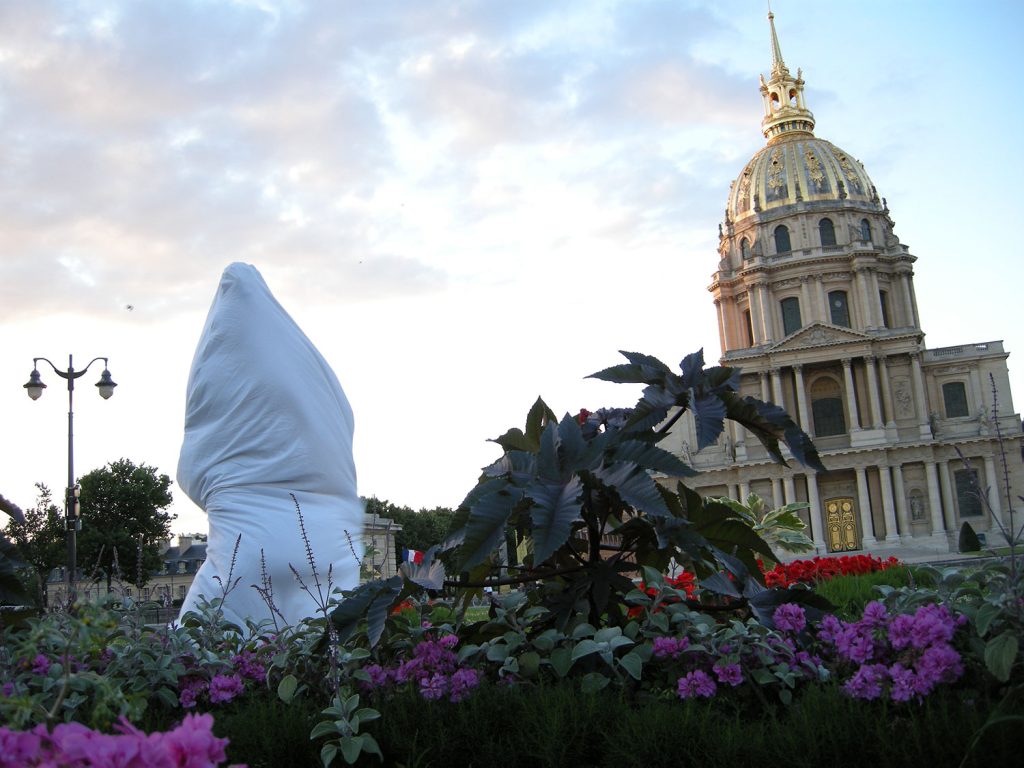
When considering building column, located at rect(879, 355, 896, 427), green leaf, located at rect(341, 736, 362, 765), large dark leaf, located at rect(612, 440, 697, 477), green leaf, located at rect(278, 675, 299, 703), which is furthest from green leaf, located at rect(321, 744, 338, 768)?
building column, located at rect(879, 355, 896, 427)

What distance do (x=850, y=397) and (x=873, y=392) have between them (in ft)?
5.20

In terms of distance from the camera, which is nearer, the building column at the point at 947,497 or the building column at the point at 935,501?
the building column at the point at 935,501

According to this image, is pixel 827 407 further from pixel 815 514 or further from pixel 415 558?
pixel 415 558

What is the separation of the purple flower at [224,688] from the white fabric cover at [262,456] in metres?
2.29

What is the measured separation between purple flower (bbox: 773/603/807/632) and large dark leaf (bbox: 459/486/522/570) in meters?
1.13

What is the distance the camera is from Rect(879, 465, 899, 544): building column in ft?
203

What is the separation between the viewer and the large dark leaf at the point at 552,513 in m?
3.62

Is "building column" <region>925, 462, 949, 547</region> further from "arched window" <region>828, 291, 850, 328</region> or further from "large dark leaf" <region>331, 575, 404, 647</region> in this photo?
"large dark leaf" <region>331, 575, 404, 647</region>

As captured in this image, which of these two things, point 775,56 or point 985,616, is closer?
point 985,616

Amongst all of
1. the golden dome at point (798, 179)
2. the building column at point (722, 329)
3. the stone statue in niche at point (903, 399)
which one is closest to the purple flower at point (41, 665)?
the stone statue in niche at point (903, 399)

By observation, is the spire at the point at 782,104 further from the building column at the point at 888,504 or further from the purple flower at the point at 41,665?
the purple flower at the point at 41,665

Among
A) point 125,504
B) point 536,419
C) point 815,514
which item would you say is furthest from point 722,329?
point 536,419

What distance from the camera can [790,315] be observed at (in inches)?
2864

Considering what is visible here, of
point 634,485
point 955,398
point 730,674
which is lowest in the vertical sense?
point 730,674
